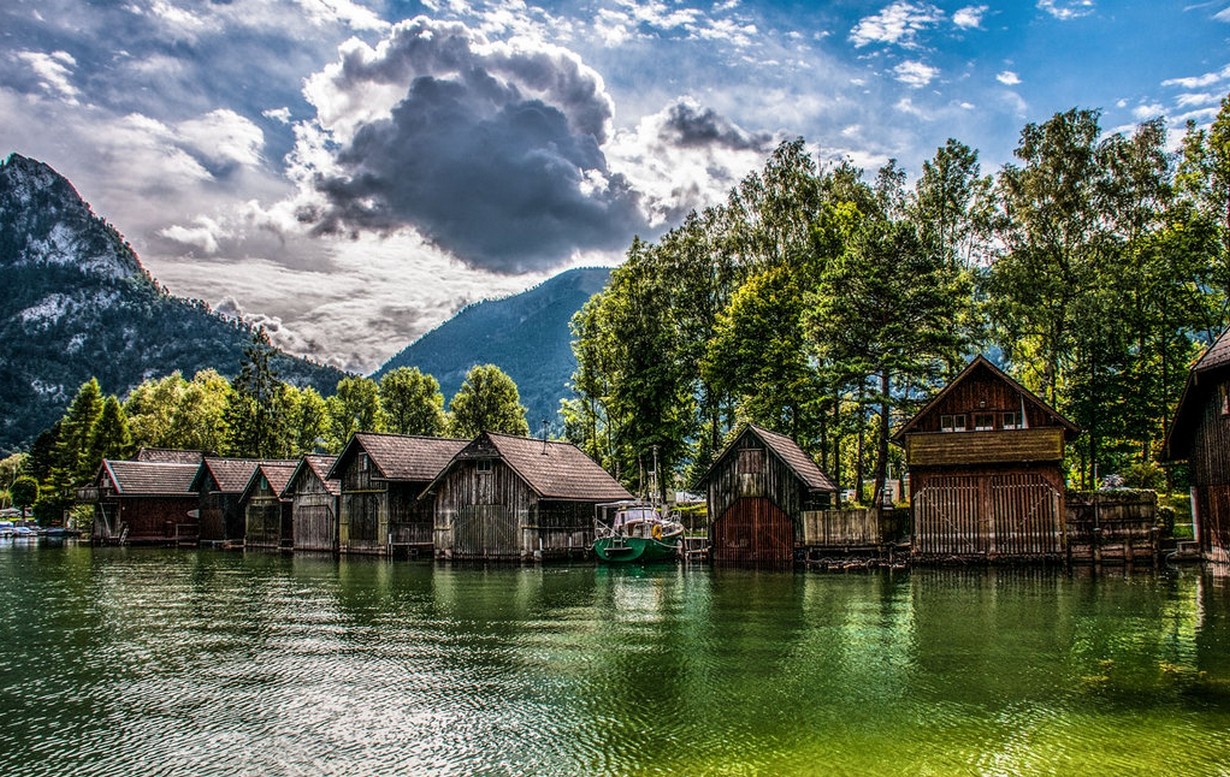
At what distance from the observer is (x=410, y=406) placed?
322 feet

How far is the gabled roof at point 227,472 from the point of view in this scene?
6538cm

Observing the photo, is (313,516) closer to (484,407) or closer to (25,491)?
(484,407)

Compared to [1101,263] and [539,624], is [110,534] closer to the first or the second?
[539,624]

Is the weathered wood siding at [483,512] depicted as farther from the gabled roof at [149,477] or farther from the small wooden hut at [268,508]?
the gabled roof at [149,477]

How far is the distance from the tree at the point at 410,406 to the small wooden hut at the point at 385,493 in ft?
140

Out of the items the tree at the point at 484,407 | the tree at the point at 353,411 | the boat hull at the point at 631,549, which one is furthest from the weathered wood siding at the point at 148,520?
the boat hull at the point at 631,549

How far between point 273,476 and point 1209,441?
176ft

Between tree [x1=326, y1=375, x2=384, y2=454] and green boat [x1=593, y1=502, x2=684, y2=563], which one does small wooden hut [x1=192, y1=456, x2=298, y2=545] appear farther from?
tree [x1=326, y1=375, x2=384, y2=454]

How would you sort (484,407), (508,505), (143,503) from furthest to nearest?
1. (484,407)
2. (143,503)
3. (508,505)

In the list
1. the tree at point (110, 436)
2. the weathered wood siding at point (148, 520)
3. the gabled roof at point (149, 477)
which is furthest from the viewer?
the tree at point (110, 436)

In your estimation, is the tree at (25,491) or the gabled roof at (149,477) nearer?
the gabled roof at (149,477)

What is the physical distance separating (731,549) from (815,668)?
83.9ft

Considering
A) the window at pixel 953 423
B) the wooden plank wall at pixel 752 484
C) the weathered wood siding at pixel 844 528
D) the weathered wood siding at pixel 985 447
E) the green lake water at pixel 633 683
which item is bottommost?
the green lake water at pixel 633 683

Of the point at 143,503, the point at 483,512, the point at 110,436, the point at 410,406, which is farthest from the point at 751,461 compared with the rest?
the point at 110,436
